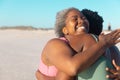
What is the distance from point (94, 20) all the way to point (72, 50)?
895 mm

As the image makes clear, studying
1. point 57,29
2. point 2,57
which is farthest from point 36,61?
point 57,29

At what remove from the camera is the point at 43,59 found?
3.50 metres

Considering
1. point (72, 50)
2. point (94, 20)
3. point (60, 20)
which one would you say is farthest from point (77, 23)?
point (94, 20)

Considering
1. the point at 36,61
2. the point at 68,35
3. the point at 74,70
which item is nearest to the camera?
the point at 74,70

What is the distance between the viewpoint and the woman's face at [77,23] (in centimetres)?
346

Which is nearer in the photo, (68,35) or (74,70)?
(74,70)

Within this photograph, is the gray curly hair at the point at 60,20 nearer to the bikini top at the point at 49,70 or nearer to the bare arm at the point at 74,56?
the bikini top at the point at 49,70

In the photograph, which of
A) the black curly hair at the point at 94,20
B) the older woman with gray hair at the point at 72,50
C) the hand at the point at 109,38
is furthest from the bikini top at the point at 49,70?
the black curly hair at the point at 94,20

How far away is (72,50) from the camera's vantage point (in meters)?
3.16

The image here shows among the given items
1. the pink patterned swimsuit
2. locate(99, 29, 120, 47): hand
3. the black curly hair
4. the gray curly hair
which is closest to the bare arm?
locate(99, 29, 120, 47): hand

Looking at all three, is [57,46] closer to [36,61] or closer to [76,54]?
[76,54]

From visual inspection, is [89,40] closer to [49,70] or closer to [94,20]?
[49,70]

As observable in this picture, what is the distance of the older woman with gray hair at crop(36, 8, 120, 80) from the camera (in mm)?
3055

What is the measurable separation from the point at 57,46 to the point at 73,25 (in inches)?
14.8
